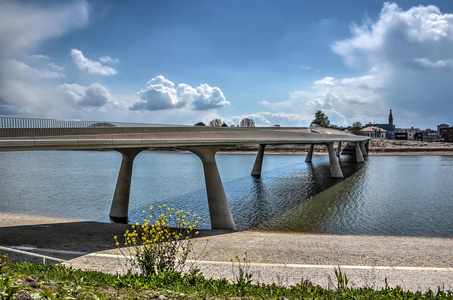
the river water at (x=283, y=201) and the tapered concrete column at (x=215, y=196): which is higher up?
the tapered concrete column at (x=215, y=196)

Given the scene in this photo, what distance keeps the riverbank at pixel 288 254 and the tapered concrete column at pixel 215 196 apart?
1.73m

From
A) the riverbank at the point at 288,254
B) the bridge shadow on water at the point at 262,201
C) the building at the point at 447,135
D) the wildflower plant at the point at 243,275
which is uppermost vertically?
the building at the point at 447,135

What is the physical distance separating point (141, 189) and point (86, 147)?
1944cm

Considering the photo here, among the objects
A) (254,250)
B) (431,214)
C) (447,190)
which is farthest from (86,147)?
(447,190)

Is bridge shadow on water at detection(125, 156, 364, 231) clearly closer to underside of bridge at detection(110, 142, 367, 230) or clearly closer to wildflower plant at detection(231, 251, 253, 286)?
underside of bridge at detection(110, 142, 367, 230)

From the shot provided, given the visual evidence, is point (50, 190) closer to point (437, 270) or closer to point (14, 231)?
point (14, 231)

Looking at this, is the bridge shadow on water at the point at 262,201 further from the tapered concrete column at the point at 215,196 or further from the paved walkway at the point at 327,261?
the paved walkway at the point at 327,261

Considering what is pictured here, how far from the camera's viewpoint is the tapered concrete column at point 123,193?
21844 mm

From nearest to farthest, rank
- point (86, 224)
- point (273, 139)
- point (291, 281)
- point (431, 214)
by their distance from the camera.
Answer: point (291, 281), point (86, 224), point (431, 214), point (273, 139)

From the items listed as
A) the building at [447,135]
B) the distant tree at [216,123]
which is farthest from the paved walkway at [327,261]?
the building at [447,135]

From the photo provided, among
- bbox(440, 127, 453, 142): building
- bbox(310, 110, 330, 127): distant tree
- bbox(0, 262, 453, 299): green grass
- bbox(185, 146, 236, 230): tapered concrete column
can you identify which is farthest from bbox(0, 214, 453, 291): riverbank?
bbox(440, 127, 453, 142): building

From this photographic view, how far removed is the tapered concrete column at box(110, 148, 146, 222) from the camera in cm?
2184

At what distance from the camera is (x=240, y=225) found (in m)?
20.0

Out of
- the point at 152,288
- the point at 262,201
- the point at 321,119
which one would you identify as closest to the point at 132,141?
the point at 152,288
